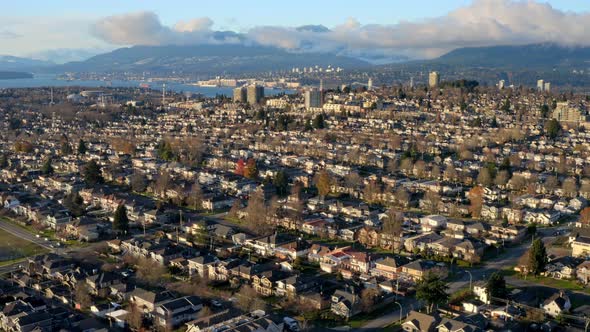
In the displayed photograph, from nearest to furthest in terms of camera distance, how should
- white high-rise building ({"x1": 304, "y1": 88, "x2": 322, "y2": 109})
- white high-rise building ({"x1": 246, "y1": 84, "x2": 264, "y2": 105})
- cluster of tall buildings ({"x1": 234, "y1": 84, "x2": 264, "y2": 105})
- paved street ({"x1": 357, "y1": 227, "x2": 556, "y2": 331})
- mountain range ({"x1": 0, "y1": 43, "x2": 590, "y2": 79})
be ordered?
paved street ({"x1": 357, "y1": 227, "x2": 556, "y2": 331}) → white high-rise building ({"x1": 304, "y1": 88, "x2": 322, "y2": 109}) → white high-rise building ({"x1": 246, "y1": 84, "x2": 264, "y2": 105}) → cluster of tall buildings ({"x1": 234, "y1": 84, "x2": 264, "y2": 105}) → mountain range ({"x1": 0, "y1": 43, "x2": 590, "y2": 79})

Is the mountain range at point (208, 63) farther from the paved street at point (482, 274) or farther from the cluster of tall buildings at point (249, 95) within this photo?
the paved street at point (482, 274)

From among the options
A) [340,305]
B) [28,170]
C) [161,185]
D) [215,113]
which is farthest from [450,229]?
[215,113]

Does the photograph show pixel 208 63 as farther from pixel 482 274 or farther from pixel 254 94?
pixel 482 274

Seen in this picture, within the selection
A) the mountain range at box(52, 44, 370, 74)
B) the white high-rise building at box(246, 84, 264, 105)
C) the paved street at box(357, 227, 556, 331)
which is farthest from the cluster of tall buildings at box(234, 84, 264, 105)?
the mountain range at box(52, 44, 370, 74)

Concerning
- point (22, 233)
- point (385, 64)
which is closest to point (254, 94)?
point (22, 233)

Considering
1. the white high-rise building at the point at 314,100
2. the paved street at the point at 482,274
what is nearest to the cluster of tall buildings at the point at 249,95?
the white high-rise building at the point at 314,100

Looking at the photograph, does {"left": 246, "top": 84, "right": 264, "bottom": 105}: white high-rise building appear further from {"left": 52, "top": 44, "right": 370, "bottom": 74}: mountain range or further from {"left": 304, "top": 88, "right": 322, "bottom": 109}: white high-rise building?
{"left": 52, "top": 44, "right": 370, "bottom": 74}: mountain range

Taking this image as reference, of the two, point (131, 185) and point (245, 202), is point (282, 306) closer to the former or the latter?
point (245, 202)

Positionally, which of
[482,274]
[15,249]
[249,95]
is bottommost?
[15,249]

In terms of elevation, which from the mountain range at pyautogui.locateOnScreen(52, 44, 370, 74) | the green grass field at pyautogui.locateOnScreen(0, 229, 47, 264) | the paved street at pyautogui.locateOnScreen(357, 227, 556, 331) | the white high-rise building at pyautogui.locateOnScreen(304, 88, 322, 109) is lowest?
the green grass field at pyautogui.locateOnScreen(0, 229, 47, 264)
